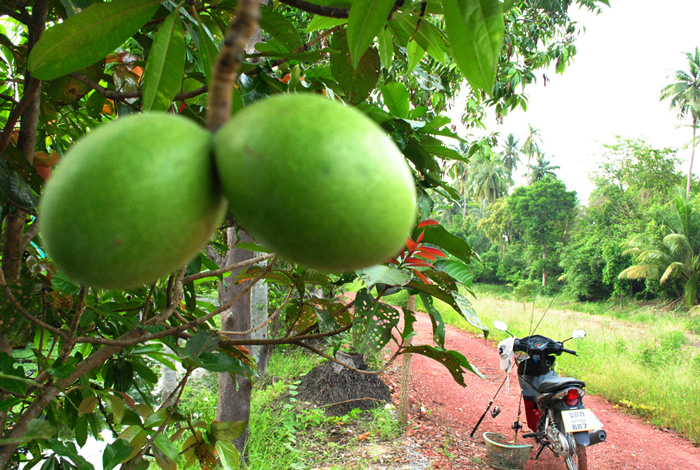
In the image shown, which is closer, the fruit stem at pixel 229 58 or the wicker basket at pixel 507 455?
the fruit stem at pixel 229 58

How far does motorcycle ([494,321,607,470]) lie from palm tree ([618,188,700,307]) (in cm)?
1288

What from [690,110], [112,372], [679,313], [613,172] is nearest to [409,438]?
[112,372]

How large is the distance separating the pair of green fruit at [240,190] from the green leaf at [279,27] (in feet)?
1.79

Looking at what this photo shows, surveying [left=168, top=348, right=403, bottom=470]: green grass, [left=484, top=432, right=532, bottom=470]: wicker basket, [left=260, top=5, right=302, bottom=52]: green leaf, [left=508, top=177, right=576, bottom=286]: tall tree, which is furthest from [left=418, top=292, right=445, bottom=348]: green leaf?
[left=508, top=177, right=576, bottom=286]: tall tree

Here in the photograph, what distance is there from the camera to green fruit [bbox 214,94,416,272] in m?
0.32

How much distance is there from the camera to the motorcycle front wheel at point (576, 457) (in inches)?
147

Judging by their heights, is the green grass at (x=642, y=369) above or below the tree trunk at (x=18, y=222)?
below

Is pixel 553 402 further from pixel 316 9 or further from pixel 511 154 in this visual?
pixel 511 154

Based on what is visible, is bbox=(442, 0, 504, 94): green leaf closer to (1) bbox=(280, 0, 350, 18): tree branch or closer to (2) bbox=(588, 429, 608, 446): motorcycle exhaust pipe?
(1) bbox=(280, 0, 350, 18): tree branch

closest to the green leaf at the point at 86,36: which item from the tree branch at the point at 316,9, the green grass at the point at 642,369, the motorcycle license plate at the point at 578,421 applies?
the tree branch at the point at 316,9

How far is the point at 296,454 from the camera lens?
4.11 meters

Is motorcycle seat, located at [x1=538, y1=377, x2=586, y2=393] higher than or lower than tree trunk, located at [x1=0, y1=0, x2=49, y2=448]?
lower

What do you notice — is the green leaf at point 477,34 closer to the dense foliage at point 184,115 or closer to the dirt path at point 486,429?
the dense foliage at point 184,115

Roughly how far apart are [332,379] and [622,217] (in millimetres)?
19232
